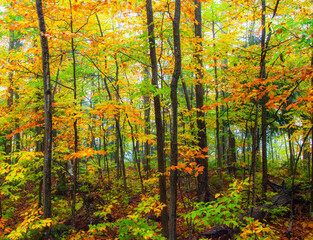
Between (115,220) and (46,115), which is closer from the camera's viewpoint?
(46,115)

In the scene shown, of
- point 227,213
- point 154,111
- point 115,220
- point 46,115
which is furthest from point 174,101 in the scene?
point 115,220

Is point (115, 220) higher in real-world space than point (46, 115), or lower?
lower

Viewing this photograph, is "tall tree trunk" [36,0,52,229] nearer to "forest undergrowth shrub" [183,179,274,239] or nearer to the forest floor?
the forest floor

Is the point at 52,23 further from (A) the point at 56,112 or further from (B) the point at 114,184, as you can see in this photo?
(B) the point at 114,184

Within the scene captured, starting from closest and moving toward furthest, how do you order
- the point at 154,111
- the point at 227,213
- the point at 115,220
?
the point at 227,213
the point at 115,220
the point at 154,111

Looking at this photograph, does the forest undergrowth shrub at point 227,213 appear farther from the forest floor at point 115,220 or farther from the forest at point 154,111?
the forest floor at point 115,220

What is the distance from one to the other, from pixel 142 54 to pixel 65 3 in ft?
9.95

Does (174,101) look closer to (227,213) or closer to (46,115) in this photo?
(227,213)

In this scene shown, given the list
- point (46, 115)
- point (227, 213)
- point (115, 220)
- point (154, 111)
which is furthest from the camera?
point (154, 111)

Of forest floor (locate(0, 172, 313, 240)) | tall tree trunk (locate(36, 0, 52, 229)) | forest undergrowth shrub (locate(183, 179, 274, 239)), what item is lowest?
forest floor (locate(0, 172, 313, 240))

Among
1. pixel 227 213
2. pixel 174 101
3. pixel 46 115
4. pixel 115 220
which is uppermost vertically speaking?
pixel 174 101

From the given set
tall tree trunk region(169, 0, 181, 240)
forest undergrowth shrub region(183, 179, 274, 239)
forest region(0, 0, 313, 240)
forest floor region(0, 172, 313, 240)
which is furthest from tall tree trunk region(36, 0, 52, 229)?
forest undergrowth shrub region(183, 179, 274, 239)

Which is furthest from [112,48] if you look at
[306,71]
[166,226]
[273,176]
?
[273,176]

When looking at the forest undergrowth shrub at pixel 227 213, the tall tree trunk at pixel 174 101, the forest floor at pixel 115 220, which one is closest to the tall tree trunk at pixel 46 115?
the forest floor at pixel 115 220
